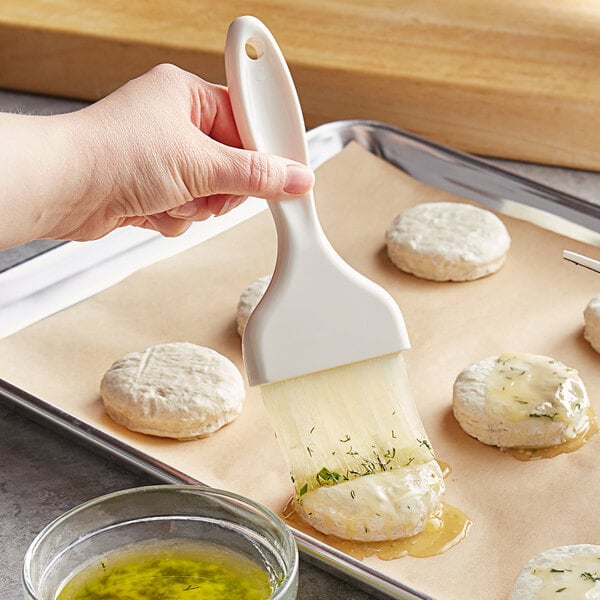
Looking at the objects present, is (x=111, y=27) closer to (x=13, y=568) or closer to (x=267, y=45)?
(x=267, y=45)

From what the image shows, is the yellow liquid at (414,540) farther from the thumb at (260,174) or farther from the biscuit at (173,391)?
the thumb at (260,174)

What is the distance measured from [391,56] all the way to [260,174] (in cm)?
171

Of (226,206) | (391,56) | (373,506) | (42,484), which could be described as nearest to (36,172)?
(226,206)

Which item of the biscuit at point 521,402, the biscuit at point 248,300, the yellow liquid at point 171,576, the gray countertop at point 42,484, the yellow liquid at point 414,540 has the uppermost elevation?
the yellow liquid at point 171,576

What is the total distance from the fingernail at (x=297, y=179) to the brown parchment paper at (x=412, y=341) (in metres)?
0.56

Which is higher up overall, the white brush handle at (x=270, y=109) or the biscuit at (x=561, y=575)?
the white brush handle at (x=270, y=109)

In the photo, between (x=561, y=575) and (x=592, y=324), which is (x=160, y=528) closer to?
(x=561, y=575)

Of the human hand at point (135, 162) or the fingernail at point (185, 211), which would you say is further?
the fingernail at point (185, 211)

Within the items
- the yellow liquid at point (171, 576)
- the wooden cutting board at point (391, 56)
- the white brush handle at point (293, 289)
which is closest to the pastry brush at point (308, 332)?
the white brush handle at point (293, 289)

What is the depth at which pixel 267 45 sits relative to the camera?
1.63 m

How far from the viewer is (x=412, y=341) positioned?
2312mm

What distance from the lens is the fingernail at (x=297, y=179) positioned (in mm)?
1622

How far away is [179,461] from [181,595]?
1.89ft

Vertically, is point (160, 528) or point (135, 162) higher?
point (135, 162)
